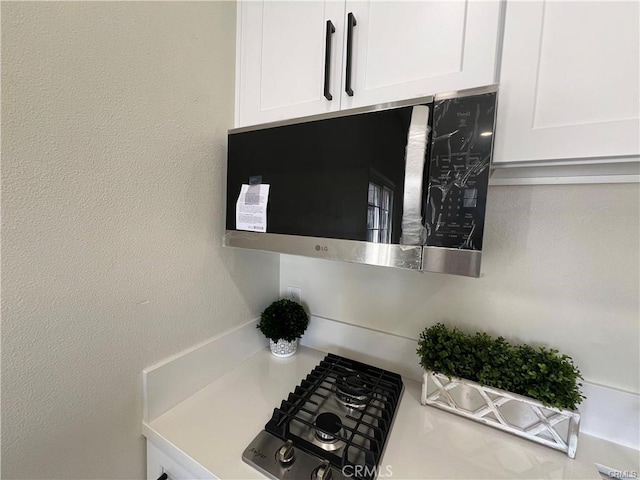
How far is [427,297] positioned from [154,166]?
989 mm

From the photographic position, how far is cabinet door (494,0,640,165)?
0.51 metres

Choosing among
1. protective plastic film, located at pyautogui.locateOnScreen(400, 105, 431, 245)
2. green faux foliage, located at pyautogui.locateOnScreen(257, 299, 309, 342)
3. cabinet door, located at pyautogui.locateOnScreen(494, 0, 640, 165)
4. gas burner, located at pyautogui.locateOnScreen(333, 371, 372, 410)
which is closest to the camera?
cabinet door, located at pyautogui.locateOnScreen(494, 0, 640, 165)

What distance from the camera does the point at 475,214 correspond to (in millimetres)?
577

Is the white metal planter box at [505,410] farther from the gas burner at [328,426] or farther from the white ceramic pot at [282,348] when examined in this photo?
the white ceramic pot at [282,348]

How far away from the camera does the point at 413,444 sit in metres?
0.73

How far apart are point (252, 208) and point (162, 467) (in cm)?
80

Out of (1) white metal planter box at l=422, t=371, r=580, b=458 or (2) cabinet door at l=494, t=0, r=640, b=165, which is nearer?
(2) cabinet door at l=494, t=0, r=640, b=165

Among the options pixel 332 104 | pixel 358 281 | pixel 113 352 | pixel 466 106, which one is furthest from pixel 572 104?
pixel 113 352

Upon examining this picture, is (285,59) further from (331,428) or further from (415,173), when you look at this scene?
(331,428)

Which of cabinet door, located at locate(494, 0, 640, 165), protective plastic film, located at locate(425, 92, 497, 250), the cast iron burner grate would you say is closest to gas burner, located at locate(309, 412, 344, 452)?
the cast iron burner grate

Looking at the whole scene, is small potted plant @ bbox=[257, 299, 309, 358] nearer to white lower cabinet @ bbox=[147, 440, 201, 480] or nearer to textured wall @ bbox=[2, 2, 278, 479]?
textured wall @ bbox=[2, 2, 278, 479]

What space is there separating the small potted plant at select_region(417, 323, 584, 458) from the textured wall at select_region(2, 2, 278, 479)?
2.66 feet

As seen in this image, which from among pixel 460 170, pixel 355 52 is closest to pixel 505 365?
pixel 460 170

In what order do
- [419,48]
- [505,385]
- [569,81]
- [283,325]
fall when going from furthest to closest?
[283,325]
[505,385]
[419,48]
[569,81]
